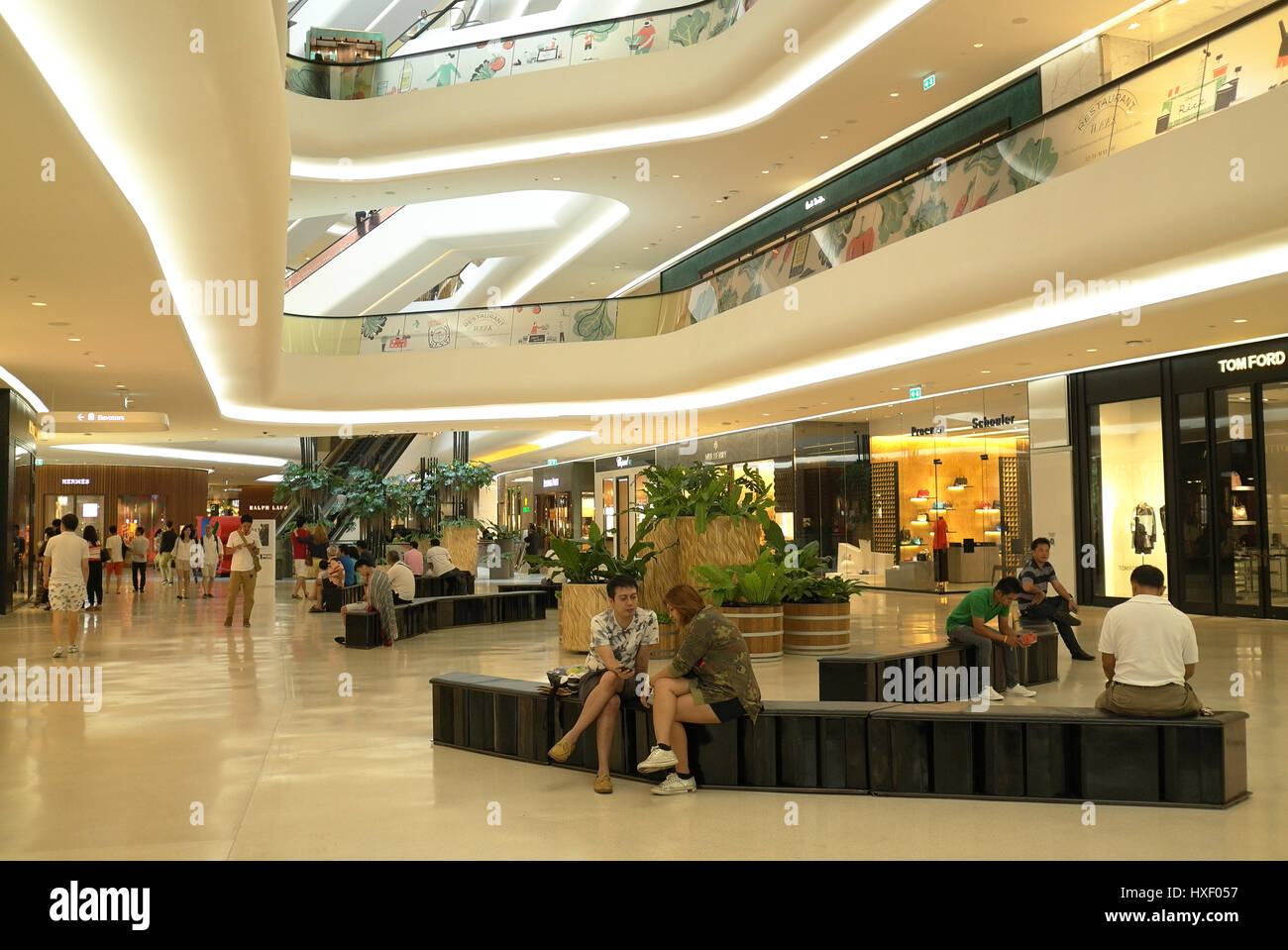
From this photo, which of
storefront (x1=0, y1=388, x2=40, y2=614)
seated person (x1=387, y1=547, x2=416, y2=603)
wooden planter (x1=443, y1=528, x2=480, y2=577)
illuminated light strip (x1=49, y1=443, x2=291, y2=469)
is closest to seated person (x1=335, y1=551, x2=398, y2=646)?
seated person (x1=387, y1=547, x2=416, y2=603)

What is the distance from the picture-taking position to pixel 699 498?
504 inches

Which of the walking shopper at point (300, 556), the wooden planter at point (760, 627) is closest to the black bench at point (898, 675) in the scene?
the wooden planter at point (760, 627)

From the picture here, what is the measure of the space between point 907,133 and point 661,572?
1091 cm

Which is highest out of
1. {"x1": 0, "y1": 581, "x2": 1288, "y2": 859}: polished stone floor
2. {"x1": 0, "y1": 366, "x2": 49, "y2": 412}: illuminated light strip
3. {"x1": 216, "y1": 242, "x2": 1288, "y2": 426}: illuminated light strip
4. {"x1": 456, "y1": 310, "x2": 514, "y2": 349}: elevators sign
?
{"x1": 456, "y1": 310, "x2": 514, "y2": 349}: elevators sign

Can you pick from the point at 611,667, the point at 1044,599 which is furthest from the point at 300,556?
the point at 611,667

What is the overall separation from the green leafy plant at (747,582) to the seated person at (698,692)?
541cm

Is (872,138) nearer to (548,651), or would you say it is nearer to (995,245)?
(995,245)

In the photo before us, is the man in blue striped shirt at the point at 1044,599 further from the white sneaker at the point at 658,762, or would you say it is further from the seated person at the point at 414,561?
the seated person at the point at 414,561

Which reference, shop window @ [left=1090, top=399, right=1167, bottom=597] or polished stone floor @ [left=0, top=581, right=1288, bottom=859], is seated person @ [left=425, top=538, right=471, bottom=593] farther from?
shop window @ [left=1090, top=399, right=1167, bottom=597]

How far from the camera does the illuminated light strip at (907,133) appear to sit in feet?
49.4

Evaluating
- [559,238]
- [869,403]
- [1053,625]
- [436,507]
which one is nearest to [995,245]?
[1053,625]

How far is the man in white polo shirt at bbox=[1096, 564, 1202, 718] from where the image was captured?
577cm

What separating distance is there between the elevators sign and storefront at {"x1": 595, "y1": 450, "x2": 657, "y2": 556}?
9701 mm
